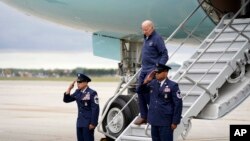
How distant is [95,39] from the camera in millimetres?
13953

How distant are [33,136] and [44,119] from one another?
5605mm

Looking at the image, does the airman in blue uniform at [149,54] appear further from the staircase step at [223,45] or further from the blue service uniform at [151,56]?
the staircase step at [223,45]

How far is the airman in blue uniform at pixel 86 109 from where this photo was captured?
30.0 feet

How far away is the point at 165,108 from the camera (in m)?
8.07

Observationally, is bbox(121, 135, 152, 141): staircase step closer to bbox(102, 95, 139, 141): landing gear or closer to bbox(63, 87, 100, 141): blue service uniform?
bbox(63, 87, 100, 141): blue service uniform

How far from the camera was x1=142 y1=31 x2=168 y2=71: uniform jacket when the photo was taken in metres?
9.15

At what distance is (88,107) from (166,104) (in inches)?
62.2

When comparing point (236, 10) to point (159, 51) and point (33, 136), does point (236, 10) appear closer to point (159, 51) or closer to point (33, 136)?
point (159, 51)

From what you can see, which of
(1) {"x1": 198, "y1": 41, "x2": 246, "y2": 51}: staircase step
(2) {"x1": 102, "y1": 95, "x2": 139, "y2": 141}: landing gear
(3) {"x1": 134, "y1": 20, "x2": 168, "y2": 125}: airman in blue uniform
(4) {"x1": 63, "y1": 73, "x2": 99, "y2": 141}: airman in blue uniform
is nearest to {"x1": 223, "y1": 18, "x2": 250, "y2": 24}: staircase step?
(1) {"x1": 198, "y1": 41, "x2": 246, "y2": 51}: staircase step

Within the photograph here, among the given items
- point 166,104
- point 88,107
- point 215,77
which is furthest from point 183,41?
point 166,104

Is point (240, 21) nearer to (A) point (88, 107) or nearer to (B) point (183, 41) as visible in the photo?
(B) point (183, 41)

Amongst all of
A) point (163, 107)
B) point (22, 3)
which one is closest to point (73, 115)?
point (22, 3)

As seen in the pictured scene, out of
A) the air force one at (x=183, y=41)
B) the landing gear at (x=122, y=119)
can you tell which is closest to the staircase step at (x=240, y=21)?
the air force one at (x=183, y=41)

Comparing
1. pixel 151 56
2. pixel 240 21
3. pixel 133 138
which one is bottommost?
pixel 133 138
